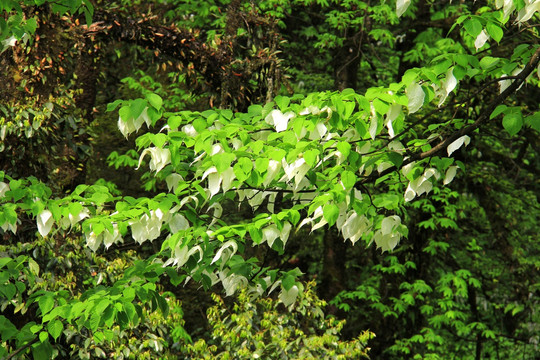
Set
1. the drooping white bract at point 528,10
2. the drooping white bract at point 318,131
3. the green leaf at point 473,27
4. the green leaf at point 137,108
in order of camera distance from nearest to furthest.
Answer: the drooping white bract at point 528,10, the green leaf at point 473,27, the drooping white bract at point 318,131, the green leaf at point 137,108

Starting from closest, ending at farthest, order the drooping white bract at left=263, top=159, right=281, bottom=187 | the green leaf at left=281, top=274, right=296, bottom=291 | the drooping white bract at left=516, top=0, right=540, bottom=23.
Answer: the drooping white bract at left=516, top=0, right=540, bottom=23, the drooping white bract at left=263, top=159, right=281, bottom=187, the green leaf at left=281, top=274, right=296, bottom=291

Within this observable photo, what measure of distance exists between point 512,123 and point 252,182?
55.1 inches

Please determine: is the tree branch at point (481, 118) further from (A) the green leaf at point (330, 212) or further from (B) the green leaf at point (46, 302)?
(B) the green leaf at point (46, 302)

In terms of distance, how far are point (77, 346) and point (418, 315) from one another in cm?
681

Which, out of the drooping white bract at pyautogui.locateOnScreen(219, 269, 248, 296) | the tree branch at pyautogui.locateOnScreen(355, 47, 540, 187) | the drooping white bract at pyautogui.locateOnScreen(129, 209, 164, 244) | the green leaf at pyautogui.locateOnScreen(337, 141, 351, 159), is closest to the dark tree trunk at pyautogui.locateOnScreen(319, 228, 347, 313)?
the drooping white bract at pyautogui.locateOnScreen(219, 269, 248, 296)

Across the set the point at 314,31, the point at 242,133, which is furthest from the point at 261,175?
the point at 314,31

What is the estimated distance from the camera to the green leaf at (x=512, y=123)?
12.1ft

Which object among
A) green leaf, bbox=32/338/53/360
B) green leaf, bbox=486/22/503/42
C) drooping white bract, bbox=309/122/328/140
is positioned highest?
green leaf, bbox=486/22/503/42

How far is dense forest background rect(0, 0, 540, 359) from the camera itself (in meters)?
3.88

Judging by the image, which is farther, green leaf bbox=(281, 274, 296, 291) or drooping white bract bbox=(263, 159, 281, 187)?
green leaf bbox=(281, 274, 296, 291)

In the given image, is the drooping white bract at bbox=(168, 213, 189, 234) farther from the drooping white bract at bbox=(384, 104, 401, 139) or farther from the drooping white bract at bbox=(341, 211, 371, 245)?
the drooping white bract at bbox=(384, 104, 401, 139)

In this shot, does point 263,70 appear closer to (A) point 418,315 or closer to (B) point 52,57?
(B) point 52,57

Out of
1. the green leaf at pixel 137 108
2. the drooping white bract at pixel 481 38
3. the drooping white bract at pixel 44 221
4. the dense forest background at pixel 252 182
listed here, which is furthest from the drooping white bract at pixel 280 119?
the drooping white bract at pixel 44 221

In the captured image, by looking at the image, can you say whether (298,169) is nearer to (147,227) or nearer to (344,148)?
(344,148)
